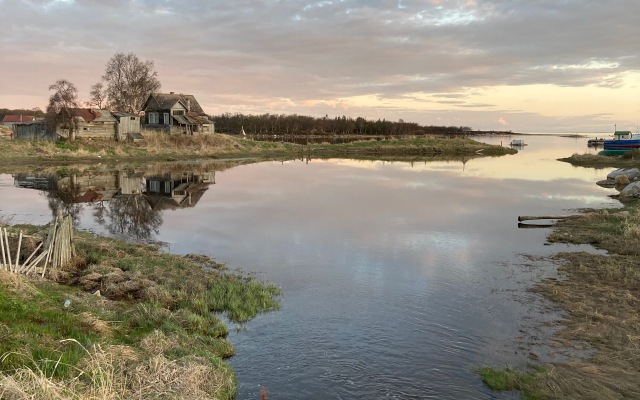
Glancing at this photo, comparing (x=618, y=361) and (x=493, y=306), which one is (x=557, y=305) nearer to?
(x=493, y=306)

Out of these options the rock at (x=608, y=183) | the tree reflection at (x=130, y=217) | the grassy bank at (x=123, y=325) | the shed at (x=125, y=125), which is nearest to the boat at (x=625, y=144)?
the rock at (x=608, y=183)

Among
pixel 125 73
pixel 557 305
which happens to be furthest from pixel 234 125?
pixel 557 305

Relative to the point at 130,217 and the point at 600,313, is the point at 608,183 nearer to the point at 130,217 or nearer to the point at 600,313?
the point at 600,313

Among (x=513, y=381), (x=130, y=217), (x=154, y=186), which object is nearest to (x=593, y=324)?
(x=513, y=381)

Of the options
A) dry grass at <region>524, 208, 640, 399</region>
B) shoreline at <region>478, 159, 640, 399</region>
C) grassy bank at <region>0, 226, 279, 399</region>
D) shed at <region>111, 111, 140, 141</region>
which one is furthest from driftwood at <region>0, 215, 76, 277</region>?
shed at <region>111, 111, 140, 141</region>

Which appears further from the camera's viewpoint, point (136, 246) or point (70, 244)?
point (136, 246)

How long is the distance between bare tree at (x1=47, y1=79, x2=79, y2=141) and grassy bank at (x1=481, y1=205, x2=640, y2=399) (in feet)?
194

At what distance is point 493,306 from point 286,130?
133077 millimetres

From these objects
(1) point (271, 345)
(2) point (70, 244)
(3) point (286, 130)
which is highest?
(3) point (286, 130)

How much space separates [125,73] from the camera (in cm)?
9306

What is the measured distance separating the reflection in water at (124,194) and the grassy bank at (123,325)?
278 inches

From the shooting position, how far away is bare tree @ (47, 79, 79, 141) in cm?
6194

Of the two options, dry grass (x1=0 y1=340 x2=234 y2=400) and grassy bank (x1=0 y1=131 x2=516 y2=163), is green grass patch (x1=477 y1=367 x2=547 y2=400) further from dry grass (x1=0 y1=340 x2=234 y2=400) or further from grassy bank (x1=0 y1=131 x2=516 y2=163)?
grassy bank (x1=0 y1=131 x2=516 y2=163)

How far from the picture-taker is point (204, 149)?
74688 mm
